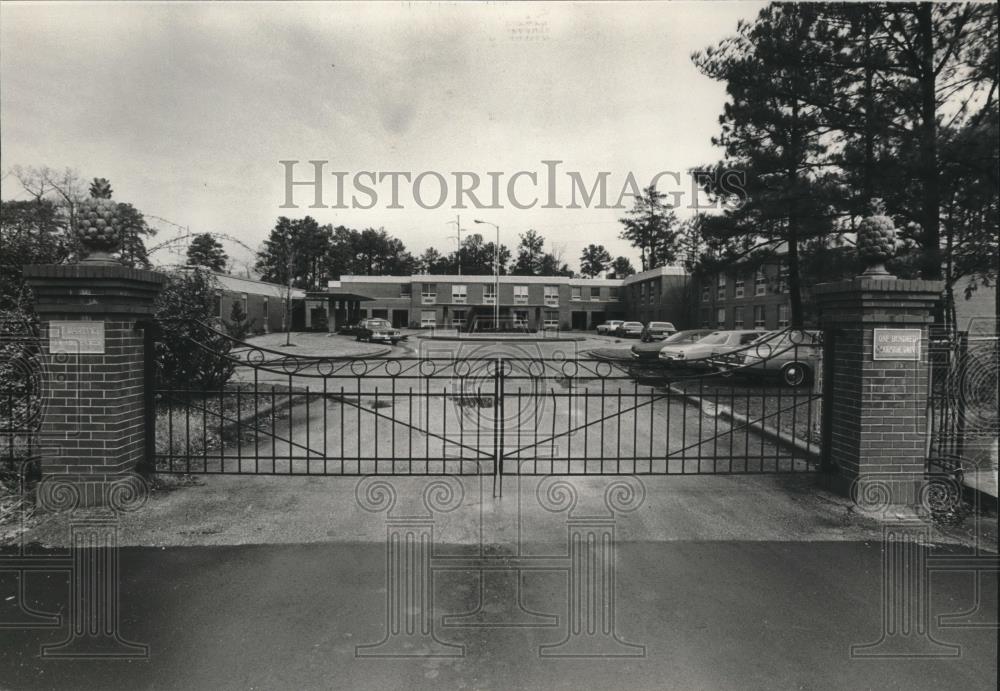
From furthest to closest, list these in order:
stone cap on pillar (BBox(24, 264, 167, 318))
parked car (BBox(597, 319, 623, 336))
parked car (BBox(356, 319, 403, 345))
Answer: parked car (BBox(597, 319, 623, 336)) → parked car (BBox(356, 319, 403, 345)) → stone cap on pillar (BBox(24, 264, 167, 318))

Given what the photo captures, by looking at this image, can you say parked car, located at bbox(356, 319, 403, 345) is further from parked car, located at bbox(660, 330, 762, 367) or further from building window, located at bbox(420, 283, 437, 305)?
building window, located at bbox(420, 283, 437, 305)

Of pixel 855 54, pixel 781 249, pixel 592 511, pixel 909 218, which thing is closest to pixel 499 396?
pixel 592 511

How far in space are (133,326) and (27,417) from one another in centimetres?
169

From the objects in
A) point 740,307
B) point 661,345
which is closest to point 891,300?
point 661,345

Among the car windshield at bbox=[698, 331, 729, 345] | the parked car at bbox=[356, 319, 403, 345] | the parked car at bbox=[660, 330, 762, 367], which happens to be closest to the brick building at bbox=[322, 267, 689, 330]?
the parked car at bbox=[356, 319, 403, 345]

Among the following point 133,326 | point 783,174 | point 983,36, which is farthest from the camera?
point 783,174

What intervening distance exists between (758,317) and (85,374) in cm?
3823

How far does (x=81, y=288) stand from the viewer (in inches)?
167

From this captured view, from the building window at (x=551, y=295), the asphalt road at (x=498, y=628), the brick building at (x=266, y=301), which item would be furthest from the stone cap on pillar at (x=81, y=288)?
the building window at (x=551, y=295)

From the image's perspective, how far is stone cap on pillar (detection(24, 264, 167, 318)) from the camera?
13.7 ft

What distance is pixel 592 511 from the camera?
4492 millimetres

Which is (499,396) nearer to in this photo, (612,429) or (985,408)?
(612,429)

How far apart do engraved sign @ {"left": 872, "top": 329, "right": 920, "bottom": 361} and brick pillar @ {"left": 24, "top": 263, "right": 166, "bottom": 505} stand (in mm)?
6251

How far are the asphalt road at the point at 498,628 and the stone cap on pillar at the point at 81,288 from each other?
1992 mm
